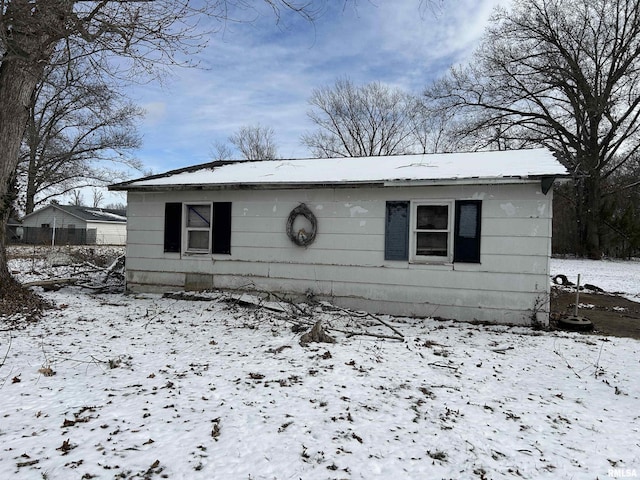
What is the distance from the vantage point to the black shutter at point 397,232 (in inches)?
292

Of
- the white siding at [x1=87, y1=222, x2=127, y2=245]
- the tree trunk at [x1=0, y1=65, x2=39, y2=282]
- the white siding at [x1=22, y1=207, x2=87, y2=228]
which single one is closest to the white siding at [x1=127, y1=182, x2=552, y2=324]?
the tree trunk at [x1=0, y1=65, x2=39, y2=282]

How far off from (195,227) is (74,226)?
117 ft

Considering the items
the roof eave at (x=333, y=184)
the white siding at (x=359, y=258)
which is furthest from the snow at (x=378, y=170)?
the white siding at (x=359, y=258)

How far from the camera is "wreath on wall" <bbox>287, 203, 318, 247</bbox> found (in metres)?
7.89

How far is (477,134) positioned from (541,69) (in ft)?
16.0

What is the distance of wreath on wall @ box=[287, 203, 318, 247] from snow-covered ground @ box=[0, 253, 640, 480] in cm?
221

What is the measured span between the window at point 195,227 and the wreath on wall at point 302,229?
5.30 feet

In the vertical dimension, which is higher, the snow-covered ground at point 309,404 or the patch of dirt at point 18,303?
the patch of dirt at point 18,303

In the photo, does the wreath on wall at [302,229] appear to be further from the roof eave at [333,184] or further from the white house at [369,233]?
the roof eave at [333,184]

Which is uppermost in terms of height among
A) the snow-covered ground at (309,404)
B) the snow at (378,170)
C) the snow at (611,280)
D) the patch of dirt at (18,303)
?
the snow at (378,170)

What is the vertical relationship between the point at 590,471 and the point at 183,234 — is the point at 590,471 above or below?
below

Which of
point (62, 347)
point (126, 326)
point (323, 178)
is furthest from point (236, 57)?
point (62, 347)

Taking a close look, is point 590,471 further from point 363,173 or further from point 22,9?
point 22,9

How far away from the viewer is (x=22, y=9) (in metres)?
4.91
